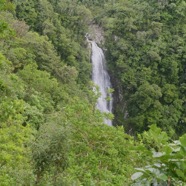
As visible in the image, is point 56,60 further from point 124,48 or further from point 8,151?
point 8,151

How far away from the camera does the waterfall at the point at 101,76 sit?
2508cm

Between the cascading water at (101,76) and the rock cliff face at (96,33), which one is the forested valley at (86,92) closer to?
the rock cliff face at (96,33)

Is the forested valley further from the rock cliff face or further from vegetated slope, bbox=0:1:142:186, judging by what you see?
the rock cliff face

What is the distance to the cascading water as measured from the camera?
25.1 m

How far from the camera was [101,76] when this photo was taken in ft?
86.5

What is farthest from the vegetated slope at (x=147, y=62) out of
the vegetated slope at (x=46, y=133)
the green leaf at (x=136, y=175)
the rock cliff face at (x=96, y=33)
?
the green leaf at (x=136, y=175)

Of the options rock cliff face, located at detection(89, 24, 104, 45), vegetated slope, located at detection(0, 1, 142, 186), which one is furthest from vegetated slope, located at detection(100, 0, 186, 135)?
vegetated slope, located at detection(0, 1, 142, 186)

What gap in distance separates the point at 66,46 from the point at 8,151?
16322 mm

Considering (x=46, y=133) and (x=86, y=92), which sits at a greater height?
(x=46, y=133)

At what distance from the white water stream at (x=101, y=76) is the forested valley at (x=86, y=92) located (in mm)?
708

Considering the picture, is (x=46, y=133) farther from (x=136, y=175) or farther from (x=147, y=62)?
(x=147, y=62)

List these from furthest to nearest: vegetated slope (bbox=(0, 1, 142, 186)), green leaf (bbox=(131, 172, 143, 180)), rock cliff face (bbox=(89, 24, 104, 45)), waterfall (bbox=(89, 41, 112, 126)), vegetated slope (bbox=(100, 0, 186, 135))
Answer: rock cliff face (bbox=(89, 24, 104, 45)) → vegetated slope (bbox=(100, 0, 186, 135)) → waterfall (bbox=(89, 41, 112, 126)) → vegetated slope (bbox=(0, 1, 142, 186)) → green leaf (bbox=(131, 172, 143, 180))

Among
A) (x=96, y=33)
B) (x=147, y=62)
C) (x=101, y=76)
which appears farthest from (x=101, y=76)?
(x=96, y=33)

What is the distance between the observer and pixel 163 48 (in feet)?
93.9
